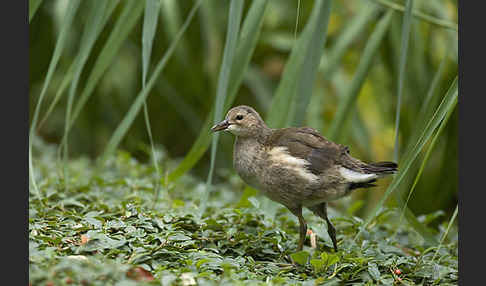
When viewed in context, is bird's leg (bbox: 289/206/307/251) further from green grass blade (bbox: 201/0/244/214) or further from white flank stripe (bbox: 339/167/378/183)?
green grass blade (bbox: 201/0/244/214)

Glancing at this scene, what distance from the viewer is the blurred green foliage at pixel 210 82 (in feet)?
19.4

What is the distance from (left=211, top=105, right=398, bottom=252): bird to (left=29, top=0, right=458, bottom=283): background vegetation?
0.53 feet

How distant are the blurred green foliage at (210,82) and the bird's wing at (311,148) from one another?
2.25m

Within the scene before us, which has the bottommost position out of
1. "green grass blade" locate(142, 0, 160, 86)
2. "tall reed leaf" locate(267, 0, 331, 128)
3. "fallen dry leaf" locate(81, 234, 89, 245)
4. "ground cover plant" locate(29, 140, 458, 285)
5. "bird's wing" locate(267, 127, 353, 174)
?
"ground cover plant" locate(29, 140, 458, 285)

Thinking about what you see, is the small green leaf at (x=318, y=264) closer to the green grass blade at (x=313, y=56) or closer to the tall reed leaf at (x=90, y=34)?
the green grass blade at (x=313, y=56)

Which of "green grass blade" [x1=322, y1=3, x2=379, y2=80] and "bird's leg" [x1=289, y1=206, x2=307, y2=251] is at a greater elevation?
"green grass blade" [x1=322, y1=3, x2=379, y2=80]

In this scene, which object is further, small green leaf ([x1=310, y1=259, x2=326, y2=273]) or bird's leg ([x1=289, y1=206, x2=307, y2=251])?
bird's leg ([x1=289, y1=206, x2=307, y2=251])

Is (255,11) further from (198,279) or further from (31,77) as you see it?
(31,77)

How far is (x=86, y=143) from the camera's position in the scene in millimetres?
6996

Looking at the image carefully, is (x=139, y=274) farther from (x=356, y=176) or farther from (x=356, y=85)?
(x=356, y=85)

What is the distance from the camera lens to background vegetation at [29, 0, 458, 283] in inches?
131

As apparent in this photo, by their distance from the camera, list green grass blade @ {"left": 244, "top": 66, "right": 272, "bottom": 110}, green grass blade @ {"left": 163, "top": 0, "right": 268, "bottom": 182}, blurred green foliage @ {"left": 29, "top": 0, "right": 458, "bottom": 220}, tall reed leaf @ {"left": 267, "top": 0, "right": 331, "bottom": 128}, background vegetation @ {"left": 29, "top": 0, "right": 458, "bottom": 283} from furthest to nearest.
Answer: green grass blade @ {"left": 244, "top": 66, "right": 272, "bottom": 110}, blurred green foliage @ {"left": 29, "top": 0, "right": 458, "bottom": 220}, tall reed leaf @ {"left": 267, "top": 0, "right": 331, "bottom": 128}, green grass blade @ {"left": 163, "top": 0, "right": 268, "bottom": 182}, background vegetation @ {"left": 29, "top": 0, "right": 458, "bottom": 283}

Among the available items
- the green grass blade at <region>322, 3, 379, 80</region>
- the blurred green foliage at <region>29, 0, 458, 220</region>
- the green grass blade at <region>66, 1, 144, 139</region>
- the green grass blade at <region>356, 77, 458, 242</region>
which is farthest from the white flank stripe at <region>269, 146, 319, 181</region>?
the blurred green foliage at <region>29, 0, 458, 220</region>

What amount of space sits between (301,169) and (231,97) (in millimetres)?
649
